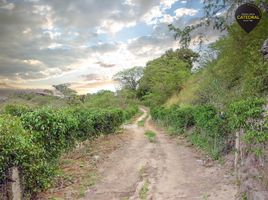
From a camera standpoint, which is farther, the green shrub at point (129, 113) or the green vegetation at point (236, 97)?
the green shrub at point (129, 113)

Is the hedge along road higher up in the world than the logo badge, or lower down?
lower down

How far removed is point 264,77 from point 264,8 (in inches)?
101

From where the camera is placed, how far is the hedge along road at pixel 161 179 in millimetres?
9797

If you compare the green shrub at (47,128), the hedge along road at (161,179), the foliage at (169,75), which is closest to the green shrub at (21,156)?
the green shrub at (47,128)

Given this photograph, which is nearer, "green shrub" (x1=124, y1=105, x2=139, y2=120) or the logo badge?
the logo badge

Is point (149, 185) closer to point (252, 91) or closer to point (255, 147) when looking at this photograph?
point (255, 147)

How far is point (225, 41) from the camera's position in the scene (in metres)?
17.5

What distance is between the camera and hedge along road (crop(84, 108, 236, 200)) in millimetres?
9797

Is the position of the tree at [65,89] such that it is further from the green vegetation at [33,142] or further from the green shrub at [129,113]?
the green vegetation at [33,142]

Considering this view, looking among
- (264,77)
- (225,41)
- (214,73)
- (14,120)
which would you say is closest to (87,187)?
(14,120)

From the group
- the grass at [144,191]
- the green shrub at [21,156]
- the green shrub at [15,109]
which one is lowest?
the grass at [144,191]

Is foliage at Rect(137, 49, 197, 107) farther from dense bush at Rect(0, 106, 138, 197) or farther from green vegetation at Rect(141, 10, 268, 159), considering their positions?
dense bush at Rect(0, 106, 138, 197)

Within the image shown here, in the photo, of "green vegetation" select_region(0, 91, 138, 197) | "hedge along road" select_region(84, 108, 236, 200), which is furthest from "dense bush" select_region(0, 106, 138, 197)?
"hedge along road" select_region(84, 108, 236, 200)

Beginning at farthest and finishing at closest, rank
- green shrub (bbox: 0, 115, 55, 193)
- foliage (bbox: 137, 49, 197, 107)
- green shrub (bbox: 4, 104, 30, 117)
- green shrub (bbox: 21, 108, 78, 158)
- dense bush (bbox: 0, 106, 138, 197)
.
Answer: foliage (bbox: 137, 49, 197, 107), green shrub (bbox: 4, 104, 30, 117), green shrub (bbox: 21, 108, 78, 158), dense bush (bbox: 0, 106, 138, 197), green shrub (bbox: 0, 115, 55, 193)
